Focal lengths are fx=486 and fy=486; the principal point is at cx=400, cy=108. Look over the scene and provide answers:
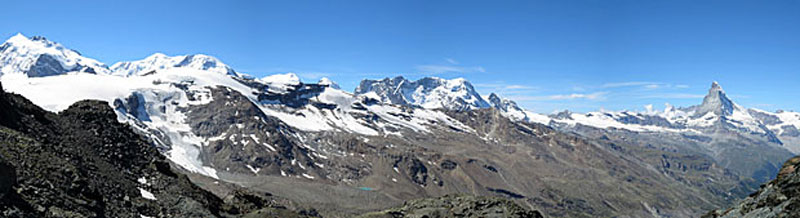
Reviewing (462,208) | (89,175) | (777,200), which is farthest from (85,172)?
(777,200)

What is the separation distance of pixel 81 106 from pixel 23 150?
22.4 meters

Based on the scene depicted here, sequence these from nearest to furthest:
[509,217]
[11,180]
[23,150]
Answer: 1. [11,180]
2. [23,150]
3. [509,217]

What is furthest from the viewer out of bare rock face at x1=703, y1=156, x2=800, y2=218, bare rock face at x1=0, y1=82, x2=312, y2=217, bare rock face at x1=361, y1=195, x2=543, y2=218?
bare rock face at x1=361, y1=195, x2=543, y2=218

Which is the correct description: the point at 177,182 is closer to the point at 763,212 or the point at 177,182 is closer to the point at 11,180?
the point at 11,180

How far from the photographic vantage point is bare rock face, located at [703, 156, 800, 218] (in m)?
23.6

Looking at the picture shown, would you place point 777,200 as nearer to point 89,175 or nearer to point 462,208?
point 462,208

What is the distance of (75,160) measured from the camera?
46.6m

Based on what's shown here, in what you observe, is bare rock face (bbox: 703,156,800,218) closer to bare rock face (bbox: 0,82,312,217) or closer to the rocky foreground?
the rocky foreground

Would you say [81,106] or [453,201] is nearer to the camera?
[81,106]

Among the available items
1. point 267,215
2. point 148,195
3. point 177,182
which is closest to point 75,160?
point 148,195

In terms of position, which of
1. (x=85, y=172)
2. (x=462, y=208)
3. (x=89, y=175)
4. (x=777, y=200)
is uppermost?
(x=85, y=172)

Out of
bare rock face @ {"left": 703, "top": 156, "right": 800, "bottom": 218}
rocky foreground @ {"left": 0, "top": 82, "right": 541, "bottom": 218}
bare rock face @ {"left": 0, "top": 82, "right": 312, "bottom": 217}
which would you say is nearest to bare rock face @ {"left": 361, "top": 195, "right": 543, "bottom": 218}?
rocky foreground @ {"left": 0, "top": 82, "right": 541, "bottom": 218}

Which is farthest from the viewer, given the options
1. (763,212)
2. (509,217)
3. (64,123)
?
(509,217)

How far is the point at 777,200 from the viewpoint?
25.1 m
